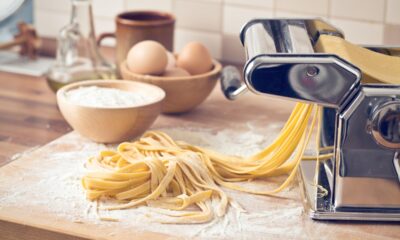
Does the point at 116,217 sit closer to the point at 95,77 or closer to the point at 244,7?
the point at 95,77

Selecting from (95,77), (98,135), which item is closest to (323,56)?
(98,135)

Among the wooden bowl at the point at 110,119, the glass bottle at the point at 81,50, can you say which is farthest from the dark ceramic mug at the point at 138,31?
the wooden bowl at the point at 110,119

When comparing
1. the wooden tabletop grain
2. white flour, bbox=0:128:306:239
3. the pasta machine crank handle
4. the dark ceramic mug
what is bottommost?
white flour, bbox=0:128:306:239

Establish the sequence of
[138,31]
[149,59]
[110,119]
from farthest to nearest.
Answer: [138,31]
[149,59]
[110,119]

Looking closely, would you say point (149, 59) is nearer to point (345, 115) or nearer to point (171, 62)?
point (171, 62)

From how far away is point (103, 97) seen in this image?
1302mm

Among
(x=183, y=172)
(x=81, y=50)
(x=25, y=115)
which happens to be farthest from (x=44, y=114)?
(x=183, y=172)

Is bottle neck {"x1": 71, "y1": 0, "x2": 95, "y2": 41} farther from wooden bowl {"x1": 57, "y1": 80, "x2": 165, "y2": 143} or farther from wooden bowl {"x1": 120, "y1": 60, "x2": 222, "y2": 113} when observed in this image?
wooden bowl {"x1": 57, "y1": 80, "x2": 165, "y2": 143}

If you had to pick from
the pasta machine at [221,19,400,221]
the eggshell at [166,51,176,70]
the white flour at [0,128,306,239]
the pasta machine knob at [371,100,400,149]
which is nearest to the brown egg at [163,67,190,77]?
the eggshell at [166,51,176,70]

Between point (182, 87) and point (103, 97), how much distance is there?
0.17 metres

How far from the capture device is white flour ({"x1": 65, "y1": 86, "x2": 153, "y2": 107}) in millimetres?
1286

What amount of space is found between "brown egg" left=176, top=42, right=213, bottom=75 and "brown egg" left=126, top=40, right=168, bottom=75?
52mm

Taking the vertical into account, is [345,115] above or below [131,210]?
above

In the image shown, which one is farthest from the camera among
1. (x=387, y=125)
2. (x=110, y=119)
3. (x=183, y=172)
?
(x=110, y=119)
